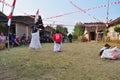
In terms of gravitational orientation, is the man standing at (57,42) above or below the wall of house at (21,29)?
below

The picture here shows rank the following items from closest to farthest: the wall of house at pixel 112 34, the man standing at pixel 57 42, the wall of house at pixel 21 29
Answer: the man standing at pixel 57 42 < the wall of house at pixel 21 29 < the wall of house at pixel 112 34

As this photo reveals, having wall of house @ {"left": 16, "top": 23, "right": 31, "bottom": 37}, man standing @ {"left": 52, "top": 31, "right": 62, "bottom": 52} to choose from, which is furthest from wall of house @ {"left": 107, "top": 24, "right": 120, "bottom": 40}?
man standing @ {"left": 52, "top": 31, "right": 62, "bottom": 52}

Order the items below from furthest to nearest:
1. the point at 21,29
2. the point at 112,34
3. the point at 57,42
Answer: the point at 112,34 → the point at 21,29 → the point at 57,42

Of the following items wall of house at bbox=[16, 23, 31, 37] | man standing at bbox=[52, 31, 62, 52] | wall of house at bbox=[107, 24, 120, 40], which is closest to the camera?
man standing at bbox=[52, 31, 62, 52]

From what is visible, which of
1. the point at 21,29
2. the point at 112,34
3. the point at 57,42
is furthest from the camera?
the point at 112,34

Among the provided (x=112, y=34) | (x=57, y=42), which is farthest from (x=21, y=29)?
(x=57, y=42)

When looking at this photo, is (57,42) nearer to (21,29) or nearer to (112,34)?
(21,29)

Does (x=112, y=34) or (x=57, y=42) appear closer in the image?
(x=57, y=42)

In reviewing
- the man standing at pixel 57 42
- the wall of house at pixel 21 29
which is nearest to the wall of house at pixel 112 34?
the wall of house at pixel 21 29

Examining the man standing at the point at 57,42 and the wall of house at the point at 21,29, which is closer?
the man standing at the point at 57,42

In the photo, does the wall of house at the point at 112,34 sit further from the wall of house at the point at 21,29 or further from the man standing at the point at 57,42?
the man standing at the point at 57,42

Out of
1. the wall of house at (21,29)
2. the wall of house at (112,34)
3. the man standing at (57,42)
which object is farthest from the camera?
the wall of house at (112,34)

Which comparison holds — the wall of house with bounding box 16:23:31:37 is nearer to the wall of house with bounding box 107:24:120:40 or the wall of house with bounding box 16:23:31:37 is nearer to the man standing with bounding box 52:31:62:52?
the wall of house with bounding box 107:24:120:40

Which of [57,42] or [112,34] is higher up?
[112,34]
